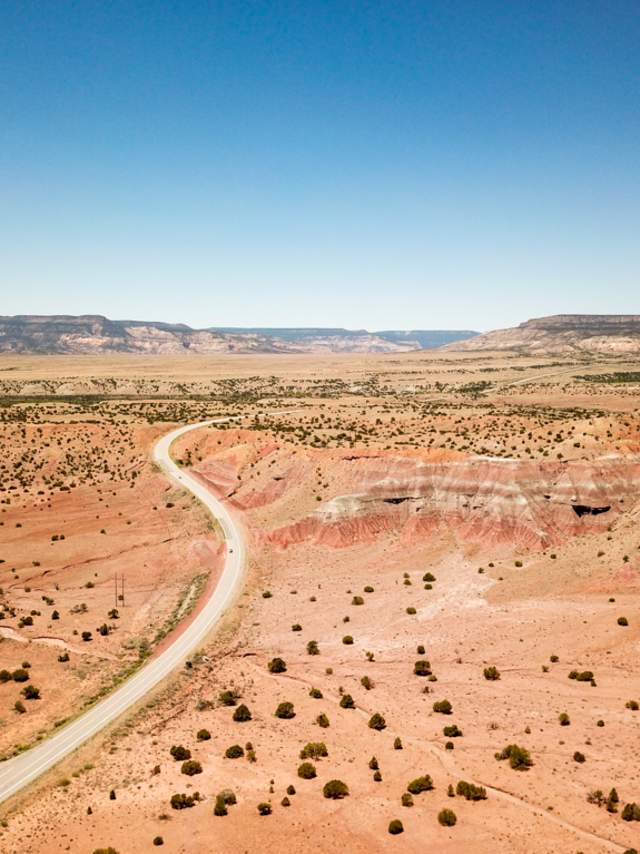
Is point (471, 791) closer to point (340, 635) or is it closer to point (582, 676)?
point (582, 676)

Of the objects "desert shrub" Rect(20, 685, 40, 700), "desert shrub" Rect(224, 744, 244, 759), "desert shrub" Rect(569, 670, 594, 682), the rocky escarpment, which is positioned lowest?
"desert shrub" Rect(20, 685, 40, 700)

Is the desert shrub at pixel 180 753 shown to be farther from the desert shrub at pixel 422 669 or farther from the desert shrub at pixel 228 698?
the desert shrub at pixel 422 669

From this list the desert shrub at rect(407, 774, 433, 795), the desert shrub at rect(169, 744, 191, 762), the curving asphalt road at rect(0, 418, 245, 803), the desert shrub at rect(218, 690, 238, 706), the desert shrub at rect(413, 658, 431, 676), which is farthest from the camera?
the desert shrub at rect(413, 658, 431, 676)

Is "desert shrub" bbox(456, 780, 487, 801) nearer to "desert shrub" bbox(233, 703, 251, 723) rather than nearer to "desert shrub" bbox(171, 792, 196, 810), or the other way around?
"desert shrub" bbox(171, 792, 196, 810)

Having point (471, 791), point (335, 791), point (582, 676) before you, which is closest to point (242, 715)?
point (335, 791)

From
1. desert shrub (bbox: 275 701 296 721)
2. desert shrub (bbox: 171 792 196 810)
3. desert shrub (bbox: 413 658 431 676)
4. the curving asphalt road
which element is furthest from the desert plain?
the curving asphalt road

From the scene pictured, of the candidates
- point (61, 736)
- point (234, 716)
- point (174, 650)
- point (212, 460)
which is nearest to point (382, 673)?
point (234, 716)

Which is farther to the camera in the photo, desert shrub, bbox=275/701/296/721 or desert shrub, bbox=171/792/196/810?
desert shrub, bbox=275/701/296/721

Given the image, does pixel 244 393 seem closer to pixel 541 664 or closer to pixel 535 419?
pixel 535 419
